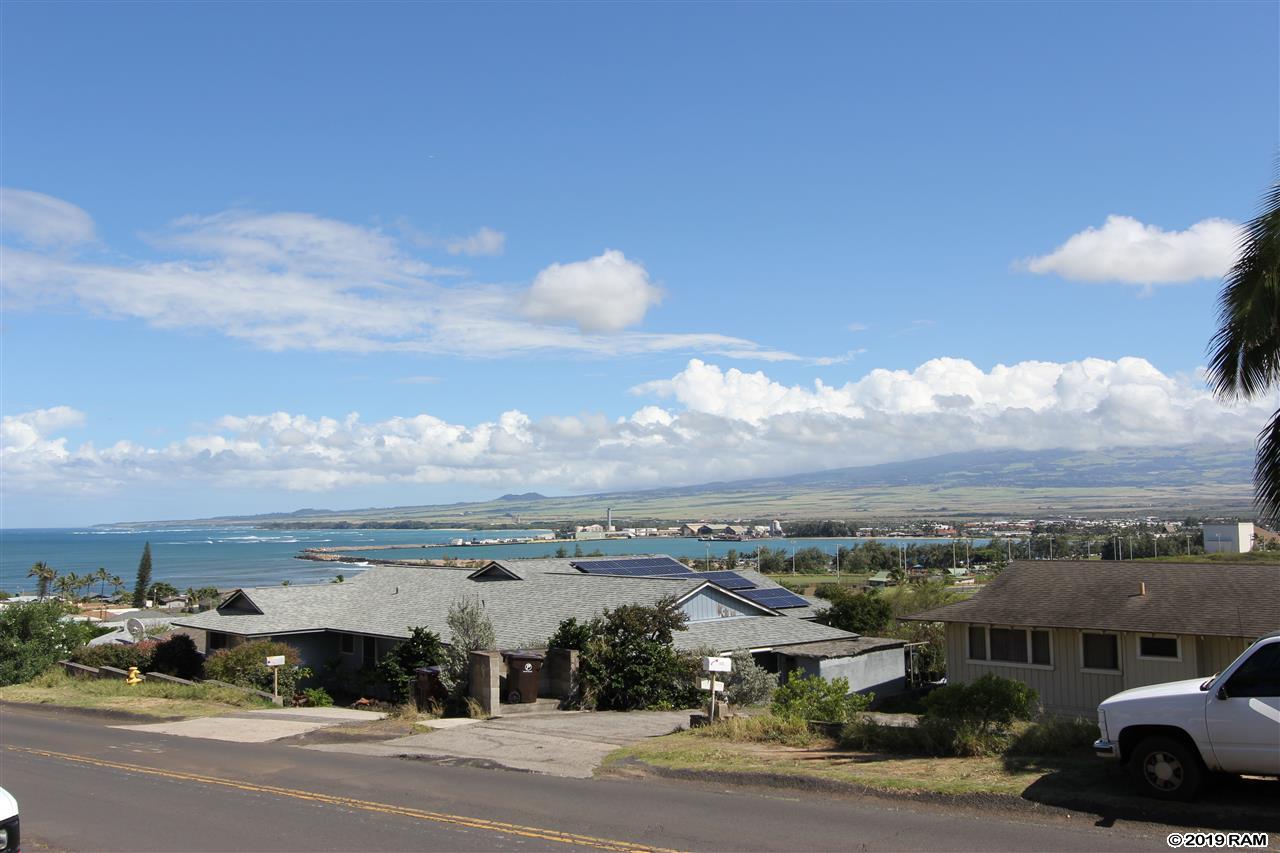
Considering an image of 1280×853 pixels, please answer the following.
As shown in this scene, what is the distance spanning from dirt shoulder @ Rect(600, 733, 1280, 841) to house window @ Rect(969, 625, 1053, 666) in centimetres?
1266

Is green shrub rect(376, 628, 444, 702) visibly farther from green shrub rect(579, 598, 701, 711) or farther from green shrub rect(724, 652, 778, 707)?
green shrub rect(724, 652, 778, 707)

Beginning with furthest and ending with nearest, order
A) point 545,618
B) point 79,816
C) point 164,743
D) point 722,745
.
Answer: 1. point 545,618
2. point 164,743
3. point 722,745
4. point 79,816

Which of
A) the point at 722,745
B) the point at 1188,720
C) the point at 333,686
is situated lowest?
the point at 333,686

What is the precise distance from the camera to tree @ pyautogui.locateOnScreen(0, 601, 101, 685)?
33.8m

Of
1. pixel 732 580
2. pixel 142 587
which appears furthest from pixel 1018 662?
pixel 142 587

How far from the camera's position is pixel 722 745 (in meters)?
15.8

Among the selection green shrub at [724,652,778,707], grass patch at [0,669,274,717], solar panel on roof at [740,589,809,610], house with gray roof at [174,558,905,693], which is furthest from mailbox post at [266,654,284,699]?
solar panel on roof at [740,589,809,610]

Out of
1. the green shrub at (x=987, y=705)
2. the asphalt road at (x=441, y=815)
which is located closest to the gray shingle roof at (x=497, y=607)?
the asphalt road at (x=441, y=815)

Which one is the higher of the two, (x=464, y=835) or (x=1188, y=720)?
(x=1188, y=720)

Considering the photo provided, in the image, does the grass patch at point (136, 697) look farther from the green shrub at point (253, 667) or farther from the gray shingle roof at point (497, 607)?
the gray shingle roof at point (497, 607)

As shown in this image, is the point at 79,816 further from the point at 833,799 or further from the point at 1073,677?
the point at 1073,677

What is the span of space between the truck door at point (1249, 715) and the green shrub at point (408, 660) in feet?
72.8

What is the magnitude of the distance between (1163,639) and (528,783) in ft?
53.4

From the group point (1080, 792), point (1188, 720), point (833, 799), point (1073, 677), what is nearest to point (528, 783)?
point (833, 799)
